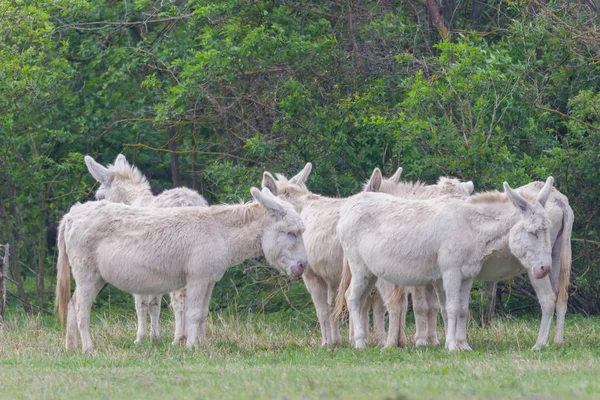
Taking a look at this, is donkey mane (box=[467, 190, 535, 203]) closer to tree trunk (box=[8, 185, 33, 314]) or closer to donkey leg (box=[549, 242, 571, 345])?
donkey leg (box=[549, 242, 571, 345])

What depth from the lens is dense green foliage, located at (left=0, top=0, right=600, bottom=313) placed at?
16.3 m

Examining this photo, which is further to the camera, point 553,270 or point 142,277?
point 553,270

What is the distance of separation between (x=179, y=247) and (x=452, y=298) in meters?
3.13

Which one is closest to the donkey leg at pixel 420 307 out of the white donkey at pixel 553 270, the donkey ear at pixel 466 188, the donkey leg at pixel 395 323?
the donkey leg at pixel 395 323

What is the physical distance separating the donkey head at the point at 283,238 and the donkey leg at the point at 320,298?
1186 millimetres

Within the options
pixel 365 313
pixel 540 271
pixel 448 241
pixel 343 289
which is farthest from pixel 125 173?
pixel 540 271

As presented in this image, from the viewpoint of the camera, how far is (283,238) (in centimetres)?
1258

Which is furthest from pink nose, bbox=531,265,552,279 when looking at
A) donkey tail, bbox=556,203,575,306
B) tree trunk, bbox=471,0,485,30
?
tree trunk, bbox=471,0,485,30

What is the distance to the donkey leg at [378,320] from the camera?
13688 millimetres

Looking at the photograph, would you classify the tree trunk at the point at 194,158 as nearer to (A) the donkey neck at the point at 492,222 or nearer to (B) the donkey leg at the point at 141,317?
(B) the donkey leg at the point at 141,317

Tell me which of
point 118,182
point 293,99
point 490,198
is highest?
point 293,99

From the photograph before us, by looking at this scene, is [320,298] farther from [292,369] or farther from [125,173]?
[125,173]

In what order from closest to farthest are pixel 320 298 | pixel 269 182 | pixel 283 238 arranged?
pixel 283 238 → pixel 320 298 → pixel 269 182

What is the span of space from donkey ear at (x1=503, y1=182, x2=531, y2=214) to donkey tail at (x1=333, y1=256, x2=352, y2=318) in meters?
Answer: 2.37
